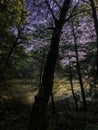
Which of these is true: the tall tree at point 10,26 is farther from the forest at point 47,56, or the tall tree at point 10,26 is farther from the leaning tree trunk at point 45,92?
the leaning tree trunk at point 45,92

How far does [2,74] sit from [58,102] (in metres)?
22.2

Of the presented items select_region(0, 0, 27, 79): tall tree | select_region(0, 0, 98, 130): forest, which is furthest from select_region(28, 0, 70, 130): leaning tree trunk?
select_region(0, 0, 27, 79): tall tree

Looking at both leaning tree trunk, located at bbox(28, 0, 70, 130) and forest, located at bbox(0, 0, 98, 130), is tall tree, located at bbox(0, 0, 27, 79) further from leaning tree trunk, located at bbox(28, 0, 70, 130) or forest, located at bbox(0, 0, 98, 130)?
leaning tree trunk, located at bbox(28, 0, 70, 130)

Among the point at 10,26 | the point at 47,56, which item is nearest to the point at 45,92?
the point at 47,56

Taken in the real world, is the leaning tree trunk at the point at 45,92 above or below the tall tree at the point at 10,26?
below

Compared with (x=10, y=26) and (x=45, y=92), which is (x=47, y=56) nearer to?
(x=45, y=92)

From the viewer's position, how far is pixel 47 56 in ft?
28.3

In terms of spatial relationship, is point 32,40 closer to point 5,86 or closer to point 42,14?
point 5,86

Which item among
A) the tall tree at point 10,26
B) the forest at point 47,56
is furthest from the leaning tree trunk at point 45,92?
the tall tree at point 10,26

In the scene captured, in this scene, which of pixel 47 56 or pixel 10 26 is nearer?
pixel 47 56

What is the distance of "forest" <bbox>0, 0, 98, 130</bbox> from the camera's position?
8328 mm

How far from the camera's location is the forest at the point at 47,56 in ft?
27.3

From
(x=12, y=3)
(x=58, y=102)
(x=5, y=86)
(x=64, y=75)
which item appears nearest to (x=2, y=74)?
(x=5, y=86)

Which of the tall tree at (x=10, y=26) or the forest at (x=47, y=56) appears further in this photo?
the tall tree at (x=10, y=26)
